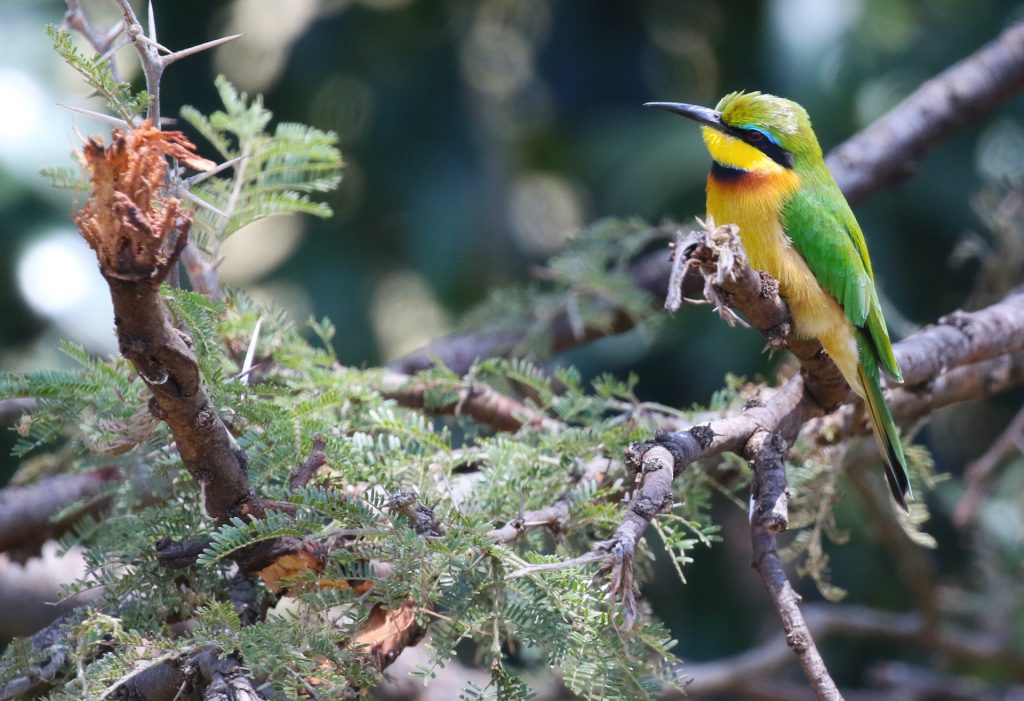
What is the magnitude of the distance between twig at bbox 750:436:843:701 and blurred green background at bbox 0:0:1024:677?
3.24m

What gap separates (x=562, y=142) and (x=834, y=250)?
4.35 meters

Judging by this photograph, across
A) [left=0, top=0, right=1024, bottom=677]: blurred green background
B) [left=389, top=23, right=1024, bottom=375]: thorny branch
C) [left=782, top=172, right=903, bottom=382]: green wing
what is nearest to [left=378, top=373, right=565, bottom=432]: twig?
[left=782, top=172, right=903, bottom=382]: green wing

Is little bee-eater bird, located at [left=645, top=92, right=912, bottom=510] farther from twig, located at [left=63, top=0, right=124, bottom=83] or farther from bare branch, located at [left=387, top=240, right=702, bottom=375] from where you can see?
twig, located at [left=63, top=0, right=124, bottom=83]

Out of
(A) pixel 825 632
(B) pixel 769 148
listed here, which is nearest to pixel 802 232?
(B) pixel 769 148

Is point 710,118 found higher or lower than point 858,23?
lower

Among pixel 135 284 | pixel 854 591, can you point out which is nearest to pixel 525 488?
pixel 135 284

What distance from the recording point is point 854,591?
195 inches

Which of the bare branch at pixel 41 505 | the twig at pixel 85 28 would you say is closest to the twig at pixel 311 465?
the twig at pixel 85 28

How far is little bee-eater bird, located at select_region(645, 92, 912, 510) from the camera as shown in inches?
80.3

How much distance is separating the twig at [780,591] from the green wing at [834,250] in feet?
1.99

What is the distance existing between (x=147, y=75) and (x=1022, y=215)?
10.0 feet

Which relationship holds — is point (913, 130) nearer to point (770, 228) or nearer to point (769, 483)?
point (770, 228)

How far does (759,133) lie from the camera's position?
2.33 m

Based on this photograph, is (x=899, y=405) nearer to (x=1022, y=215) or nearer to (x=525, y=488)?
(x=525, y=488)
